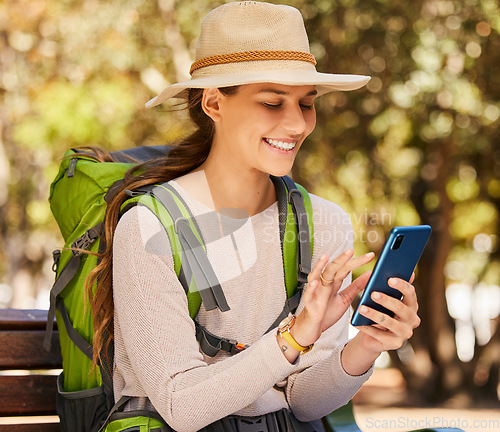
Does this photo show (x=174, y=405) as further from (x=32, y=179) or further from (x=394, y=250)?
(x=32, y=179)

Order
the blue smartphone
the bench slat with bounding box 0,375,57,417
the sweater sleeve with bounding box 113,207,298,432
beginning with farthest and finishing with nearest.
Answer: the bench slat with bounding box 0,375,57,417 → the sweater sleeve with bounding box 113,207,298,432 → the blue smartphone

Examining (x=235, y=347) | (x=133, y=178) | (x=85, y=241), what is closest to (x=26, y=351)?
(x=85, y=241)

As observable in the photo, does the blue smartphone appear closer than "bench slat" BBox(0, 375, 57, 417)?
Yes

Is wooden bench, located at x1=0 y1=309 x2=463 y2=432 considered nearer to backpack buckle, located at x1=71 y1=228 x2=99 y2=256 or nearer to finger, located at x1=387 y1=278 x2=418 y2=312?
backpack buckle, located at x1=71 y1=228 x2=99 y2=256

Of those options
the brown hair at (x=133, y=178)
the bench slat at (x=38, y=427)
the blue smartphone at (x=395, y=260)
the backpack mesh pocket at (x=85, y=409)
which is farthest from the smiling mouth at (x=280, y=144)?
the bench slat at (x=38, y=427)

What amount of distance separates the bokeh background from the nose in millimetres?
6194

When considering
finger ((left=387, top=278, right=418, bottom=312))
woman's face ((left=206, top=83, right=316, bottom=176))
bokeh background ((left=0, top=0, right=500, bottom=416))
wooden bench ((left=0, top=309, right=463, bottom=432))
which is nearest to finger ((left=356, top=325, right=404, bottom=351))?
finger ((left=387, top=278, right=418, bottom=312))

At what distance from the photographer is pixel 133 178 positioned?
2572mm

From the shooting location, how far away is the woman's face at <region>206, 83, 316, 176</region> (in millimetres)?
2438

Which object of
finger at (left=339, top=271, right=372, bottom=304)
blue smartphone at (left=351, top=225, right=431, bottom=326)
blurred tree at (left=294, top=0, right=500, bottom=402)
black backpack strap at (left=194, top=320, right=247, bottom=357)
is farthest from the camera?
blurred tree at (left=294, top=0, right=500, bottom=402)

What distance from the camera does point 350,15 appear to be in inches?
360

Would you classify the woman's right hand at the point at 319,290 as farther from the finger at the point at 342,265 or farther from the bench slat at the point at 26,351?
the bench slat at the point at 26,351

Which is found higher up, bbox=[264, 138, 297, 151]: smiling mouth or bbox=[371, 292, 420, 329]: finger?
bbox=[264, 138, 297, 151]: smiling mouth

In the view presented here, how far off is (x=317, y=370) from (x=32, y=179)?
38.1 feet
